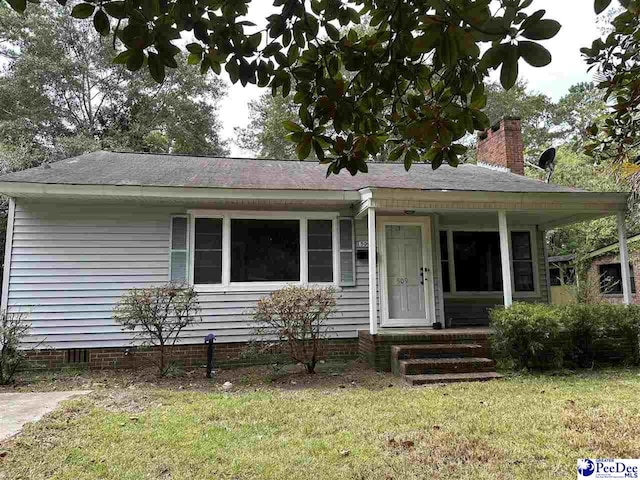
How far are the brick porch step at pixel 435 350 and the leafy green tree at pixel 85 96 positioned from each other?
54.8ft

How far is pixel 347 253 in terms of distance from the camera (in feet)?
25.6

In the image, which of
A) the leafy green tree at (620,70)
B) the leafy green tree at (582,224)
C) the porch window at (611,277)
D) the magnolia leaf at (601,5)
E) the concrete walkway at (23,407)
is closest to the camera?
the magnolia leaf at (601,5)

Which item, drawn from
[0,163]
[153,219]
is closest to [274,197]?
[153,219]

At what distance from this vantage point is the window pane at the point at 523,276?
9.28 metres

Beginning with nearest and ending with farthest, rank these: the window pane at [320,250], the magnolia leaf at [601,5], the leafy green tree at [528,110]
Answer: the magnolia leaf at [601,5] < the window pane at [320,250] < the leafy green tree at [528,110]

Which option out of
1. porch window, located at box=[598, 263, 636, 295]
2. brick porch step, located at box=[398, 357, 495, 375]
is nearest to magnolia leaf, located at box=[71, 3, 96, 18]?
brick porch step, located at box=[398, 357, 495, 375]

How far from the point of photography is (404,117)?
2547mm

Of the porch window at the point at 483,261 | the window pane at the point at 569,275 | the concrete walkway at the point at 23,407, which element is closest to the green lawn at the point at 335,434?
the concrete walkway at the point at 23,407

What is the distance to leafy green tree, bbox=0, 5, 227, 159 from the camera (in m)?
19.3

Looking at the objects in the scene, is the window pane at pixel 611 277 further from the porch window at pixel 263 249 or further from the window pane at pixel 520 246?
the porch window at pixel 263 249

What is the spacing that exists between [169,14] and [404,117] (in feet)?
4.33

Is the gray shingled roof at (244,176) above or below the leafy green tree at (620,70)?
above

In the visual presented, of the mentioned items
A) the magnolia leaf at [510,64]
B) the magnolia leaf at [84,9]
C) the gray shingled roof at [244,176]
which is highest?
the gray shingled roof at [244,176]

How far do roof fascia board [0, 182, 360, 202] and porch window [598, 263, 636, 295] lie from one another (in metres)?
12.7
